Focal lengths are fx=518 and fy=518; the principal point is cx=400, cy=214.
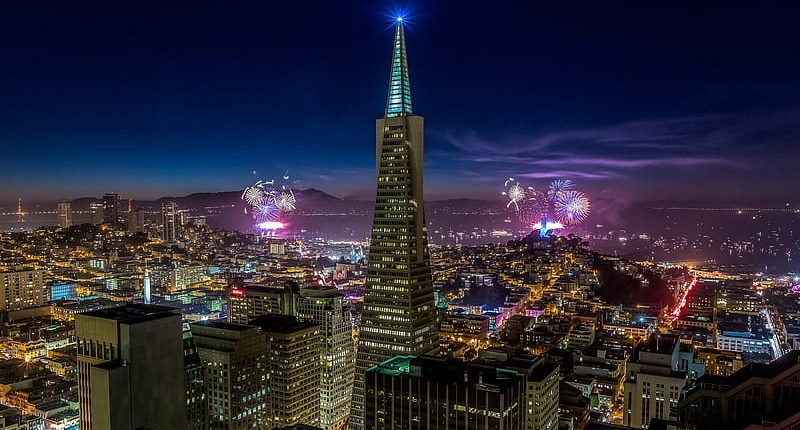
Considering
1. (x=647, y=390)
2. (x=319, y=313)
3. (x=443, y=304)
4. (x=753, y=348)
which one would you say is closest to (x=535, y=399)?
(x=647, y=390)

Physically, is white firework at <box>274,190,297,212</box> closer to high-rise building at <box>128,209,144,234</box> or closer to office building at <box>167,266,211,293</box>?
office building at <box>167,266,211,293</box>

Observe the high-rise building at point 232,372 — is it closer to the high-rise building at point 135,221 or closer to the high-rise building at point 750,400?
the high-rise building at point 750,400

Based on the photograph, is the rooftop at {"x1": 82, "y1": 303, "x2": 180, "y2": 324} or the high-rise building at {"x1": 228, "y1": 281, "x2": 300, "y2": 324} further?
the high-rise building at {"x1": 228, "y1": 281, "x2": 300, "y2": 324}

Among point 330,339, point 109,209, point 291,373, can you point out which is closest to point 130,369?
point 291,373

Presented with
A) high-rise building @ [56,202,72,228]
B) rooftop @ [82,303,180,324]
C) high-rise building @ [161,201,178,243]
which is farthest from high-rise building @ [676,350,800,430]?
high-rise building @ [56,202,72,228]

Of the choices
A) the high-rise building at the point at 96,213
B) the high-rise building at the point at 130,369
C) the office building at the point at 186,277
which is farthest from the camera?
the high-rise building at the point at 96,213

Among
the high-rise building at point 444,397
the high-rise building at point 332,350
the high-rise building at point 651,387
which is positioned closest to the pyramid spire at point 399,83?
the high-rise building at point 332,350

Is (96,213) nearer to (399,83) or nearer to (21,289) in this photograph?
(21,289)
